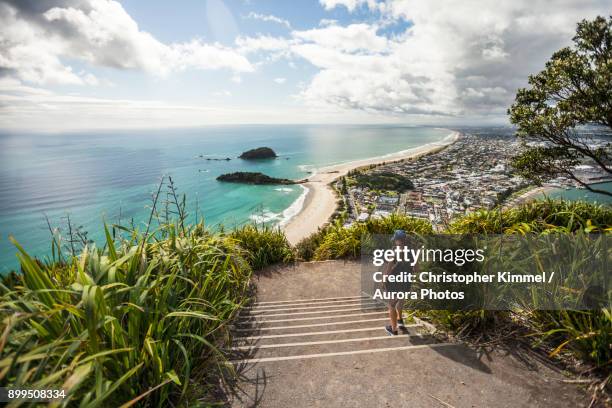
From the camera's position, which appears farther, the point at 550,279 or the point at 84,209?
the point at 84,209

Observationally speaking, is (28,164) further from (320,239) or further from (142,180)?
(320,239)

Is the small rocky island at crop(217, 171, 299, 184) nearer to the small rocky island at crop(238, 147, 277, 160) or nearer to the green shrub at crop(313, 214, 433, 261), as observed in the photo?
the small rocky island at crop(238, 147, 277, 160)

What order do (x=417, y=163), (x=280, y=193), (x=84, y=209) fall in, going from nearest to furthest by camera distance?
(x=84, y=209) → (x=280, y=193) → (x=417, y=163)

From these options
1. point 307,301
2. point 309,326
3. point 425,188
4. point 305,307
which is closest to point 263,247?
→ point 307,301

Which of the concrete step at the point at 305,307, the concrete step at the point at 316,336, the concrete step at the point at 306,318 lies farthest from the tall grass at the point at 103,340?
the concrete step at the point at 305,307

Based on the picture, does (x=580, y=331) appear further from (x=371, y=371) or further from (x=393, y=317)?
(x=371, y=371)

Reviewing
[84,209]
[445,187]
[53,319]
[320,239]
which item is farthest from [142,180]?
[53,319]

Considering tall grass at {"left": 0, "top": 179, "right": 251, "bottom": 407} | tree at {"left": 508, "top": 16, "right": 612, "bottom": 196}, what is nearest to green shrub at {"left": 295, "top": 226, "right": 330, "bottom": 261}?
tall grass at {"left": 0, "top": 179, "right": 251, "bottom": 407}
